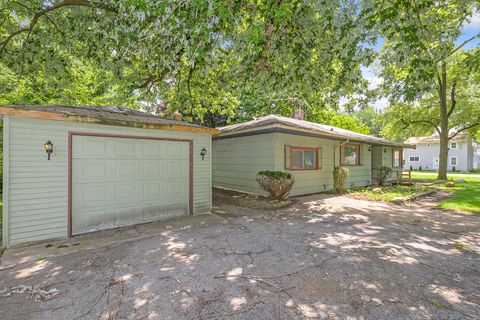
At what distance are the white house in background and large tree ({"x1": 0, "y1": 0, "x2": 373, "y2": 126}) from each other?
28163 mm

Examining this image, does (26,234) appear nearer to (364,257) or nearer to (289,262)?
(289,262)

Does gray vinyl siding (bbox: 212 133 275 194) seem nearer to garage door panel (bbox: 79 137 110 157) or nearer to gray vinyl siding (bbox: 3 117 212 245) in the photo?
garage door panel (bbox: 79 137 110 157)

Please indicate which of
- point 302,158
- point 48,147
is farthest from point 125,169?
point 302,158

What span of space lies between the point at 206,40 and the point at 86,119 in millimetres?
3113

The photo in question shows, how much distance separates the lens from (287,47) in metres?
5.07

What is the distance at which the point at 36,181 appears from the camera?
14.1 feet

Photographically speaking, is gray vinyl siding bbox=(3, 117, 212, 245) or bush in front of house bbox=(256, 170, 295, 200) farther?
bush in front of house bbox=(256, 170, 295, 200)

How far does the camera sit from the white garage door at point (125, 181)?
4836mm

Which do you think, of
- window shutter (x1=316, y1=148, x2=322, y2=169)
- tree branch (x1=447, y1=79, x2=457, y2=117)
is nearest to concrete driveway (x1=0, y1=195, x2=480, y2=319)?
window shutter (x1=316, y1=148, x2=322, y2=169)

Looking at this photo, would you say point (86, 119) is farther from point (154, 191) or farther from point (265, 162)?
point (265, 162)

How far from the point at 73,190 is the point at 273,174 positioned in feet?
17.9

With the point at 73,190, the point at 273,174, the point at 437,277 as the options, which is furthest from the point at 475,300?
the point at 73,190

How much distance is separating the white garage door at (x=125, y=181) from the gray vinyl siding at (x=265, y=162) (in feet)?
11.6

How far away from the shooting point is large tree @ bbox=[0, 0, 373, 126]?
355 centimetres
